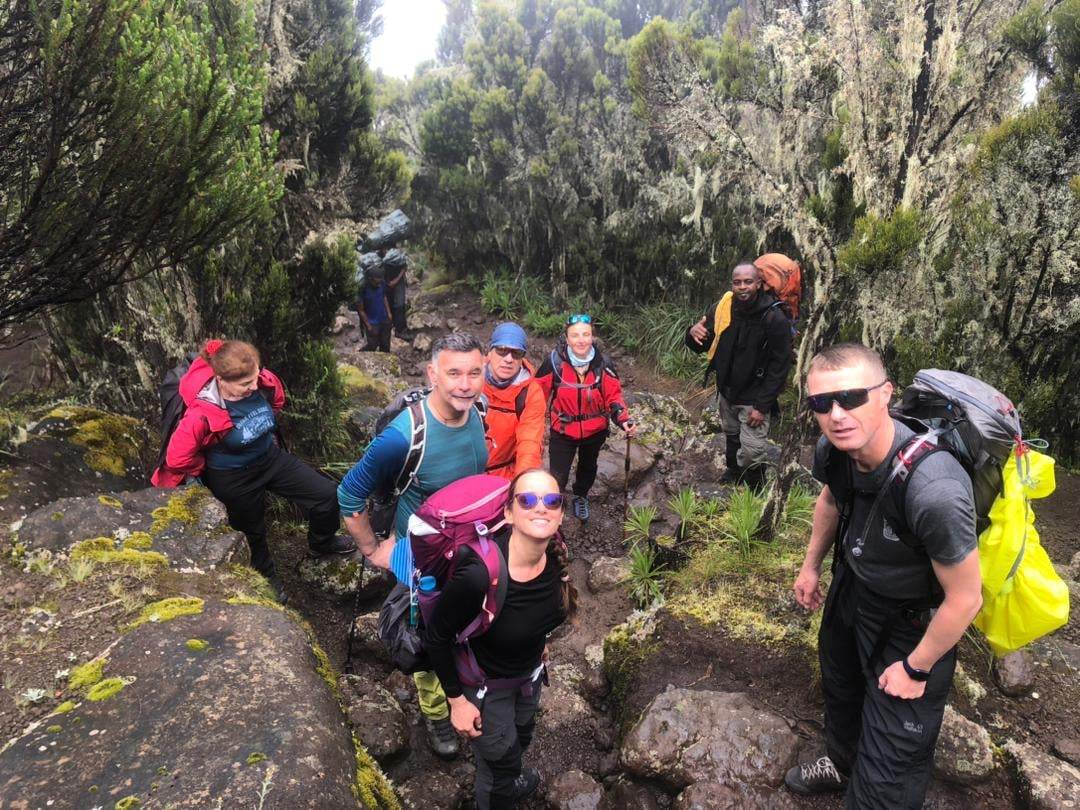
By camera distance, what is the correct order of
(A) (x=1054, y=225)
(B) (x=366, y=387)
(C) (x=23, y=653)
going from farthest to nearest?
(B) (x=366, y=387)
(A) (x=1054, y=225)
(C) (x=23, y=653)

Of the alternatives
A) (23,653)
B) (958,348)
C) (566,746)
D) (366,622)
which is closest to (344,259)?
(366,622)

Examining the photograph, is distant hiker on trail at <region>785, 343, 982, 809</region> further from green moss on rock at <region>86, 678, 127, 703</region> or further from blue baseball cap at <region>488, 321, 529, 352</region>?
green moss on rock at <region>86, 678, 127, 703</region>

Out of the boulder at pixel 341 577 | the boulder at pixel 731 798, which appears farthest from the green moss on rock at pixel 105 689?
the boulder at pixel 731 798

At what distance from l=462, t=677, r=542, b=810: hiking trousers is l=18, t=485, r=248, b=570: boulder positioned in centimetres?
195

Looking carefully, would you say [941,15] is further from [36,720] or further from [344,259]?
[36,720]

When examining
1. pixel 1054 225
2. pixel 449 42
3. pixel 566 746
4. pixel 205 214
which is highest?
pixel 449 42

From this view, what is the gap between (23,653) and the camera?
279 cm

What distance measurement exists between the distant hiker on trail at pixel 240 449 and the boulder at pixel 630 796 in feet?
9.22

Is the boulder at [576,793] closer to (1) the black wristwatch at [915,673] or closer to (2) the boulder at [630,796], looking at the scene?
(2) the boulder at [630,796]

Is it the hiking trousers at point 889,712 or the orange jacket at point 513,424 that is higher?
the orange jacket at point 513,424

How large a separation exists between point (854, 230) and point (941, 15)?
4.74 feet

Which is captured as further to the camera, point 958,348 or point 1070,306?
point 958,348

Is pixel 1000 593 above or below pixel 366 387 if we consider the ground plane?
above

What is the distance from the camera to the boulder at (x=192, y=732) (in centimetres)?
213
